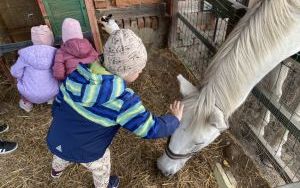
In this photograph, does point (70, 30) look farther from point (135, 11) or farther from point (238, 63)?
point (238, 63)

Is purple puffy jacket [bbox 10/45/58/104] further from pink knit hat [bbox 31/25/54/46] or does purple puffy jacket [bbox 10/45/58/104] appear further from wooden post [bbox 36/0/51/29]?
wooden post [bbox 36/0/51/29]

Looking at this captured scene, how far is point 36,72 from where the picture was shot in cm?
244

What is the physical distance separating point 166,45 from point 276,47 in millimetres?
2249

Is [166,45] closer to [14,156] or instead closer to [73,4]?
[73,4]

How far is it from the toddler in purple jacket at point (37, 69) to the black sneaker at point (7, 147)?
1.51 ft

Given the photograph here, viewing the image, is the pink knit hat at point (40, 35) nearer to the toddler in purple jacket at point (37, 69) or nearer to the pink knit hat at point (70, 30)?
the toddler in purple jacket at point (37, 69)

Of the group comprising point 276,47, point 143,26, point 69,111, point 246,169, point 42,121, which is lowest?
point 246,169

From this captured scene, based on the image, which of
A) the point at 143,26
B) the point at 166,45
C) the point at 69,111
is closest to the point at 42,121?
the point at 69,111

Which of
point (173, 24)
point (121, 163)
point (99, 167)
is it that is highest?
point (173, 24)

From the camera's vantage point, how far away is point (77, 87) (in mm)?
1373

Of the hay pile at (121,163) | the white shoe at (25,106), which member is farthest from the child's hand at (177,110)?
the white shoe at (25,106)

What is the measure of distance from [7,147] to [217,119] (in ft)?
6.56

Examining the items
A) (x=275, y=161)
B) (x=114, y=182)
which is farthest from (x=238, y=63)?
(x=114, y=182)

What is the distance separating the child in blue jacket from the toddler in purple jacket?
0.91 m
